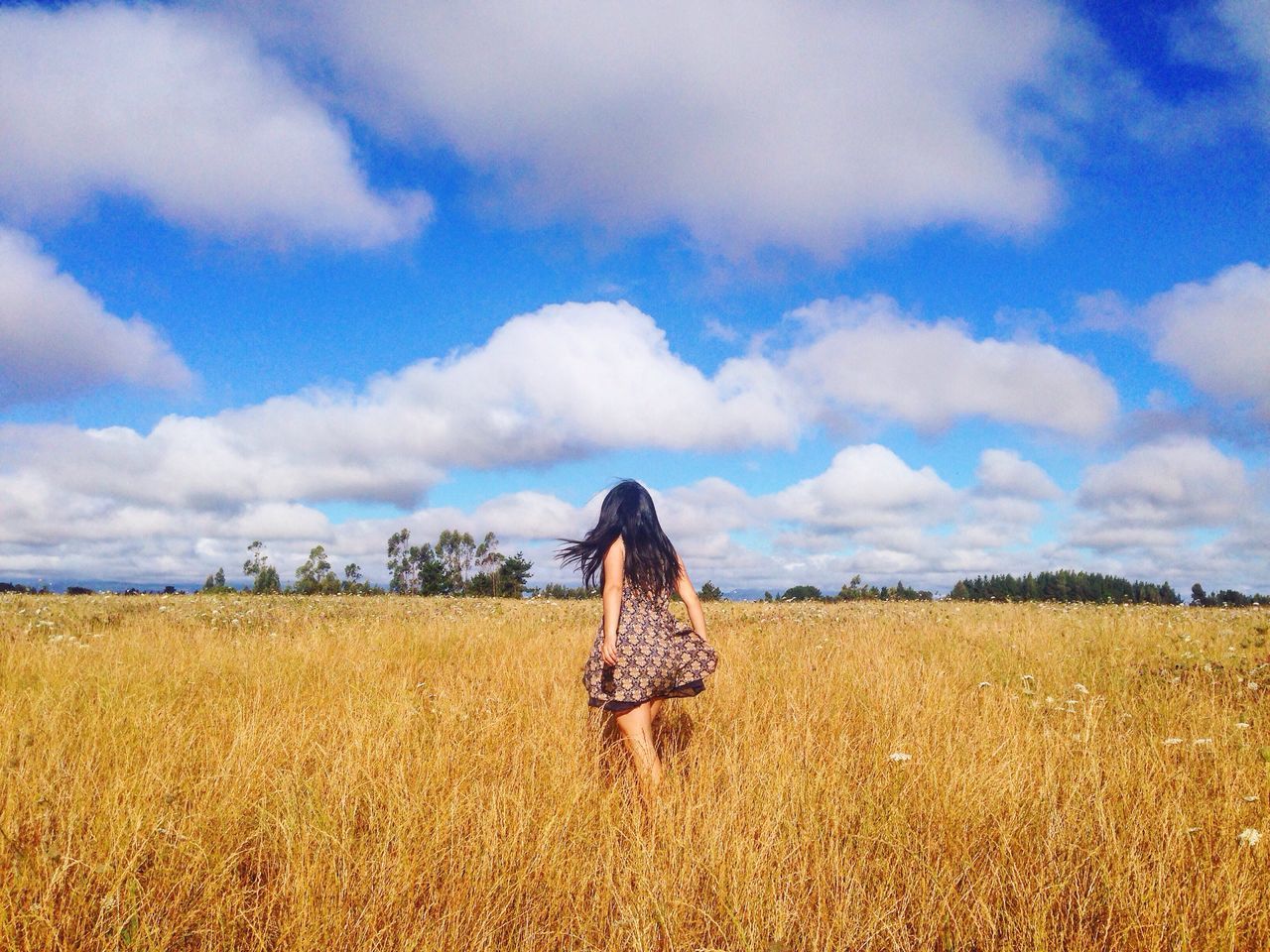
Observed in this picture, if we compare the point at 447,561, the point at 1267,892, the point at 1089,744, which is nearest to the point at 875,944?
the point at 1267,892

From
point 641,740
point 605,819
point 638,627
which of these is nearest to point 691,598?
point 638,627

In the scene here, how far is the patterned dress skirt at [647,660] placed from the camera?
4.68m

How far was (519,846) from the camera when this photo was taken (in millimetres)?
3443

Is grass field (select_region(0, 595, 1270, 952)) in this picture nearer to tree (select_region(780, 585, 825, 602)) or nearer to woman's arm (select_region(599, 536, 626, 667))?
woman's arm (select_region(599, 536, 626, 667))

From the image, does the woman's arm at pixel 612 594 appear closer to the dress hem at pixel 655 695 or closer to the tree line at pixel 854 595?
the dress hem at pixel 655 695

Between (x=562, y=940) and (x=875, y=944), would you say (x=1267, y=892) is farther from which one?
(x=562, y=940)

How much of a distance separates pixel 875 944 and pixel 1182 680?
774 centimetres

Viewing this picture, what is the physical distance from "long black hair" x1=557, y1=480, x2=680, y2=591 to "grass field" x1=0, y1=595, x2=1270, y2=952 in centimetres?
136

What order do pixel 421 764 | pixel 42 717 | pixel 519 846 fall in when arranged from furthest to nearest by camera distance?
1. pixel 42 717
2. pixel 421 764
3. pixel 519 846

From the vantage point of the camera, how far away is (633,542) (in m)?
4.97

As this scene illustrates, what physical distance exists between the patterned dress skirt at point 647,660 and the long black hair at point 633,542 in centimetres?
15

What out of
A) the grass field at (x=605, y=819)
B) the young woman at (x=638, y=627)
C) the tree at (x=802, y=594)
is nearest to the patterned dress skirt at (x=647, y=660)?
the young woman at (x=638, y=627)

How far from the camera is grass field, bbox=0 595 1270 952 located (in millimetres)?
2842

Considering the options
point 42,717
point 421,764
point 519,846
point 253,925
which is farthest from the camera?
point 42,717
